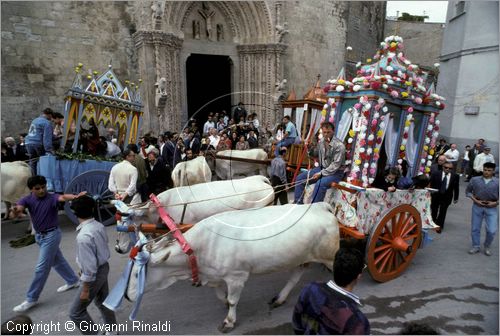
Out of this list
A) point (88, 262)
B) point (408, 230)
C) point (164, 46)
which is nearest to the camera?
point (88, 262)

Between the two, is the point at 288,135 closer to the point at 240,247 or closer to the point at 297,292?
the point at 297,292

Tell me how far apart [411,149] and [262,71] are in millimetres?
10297

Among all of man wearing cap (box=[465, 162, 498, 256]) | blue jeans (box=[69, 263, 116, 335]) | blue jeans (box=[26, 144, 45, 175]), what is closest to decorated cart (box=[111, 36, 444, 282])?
blue jeans (box=[69, 263, 116, 335])

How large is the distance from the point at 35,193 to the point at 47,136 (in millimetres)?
2893

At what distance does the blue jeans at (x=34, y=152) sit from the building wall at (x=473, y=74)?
55.6 feet

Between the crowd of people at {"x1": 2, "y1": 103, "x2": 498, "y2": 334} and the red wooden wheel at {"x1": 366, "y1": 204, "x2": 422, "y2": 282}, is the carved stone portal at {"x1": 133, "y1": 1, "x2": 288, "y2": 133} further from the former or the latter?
the red wooden wheel at {"x1": 366, "y1": 204, "x2": 422, "y2": 282}

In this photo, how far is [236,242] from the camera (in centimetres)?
396

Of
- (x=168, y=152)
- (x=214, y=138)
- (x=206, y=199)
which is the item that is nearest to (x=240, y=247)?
(x=206, y=199)

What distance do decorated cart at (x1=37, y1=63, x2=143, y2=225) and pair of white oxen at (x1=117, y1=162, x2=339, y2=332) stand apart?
304 centimetres

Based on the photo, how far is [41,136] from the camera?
7.04 m

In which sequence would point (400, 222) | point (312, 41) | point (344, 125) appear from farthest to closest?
point (312, 41) → point (344, 125) → point (400, 222)

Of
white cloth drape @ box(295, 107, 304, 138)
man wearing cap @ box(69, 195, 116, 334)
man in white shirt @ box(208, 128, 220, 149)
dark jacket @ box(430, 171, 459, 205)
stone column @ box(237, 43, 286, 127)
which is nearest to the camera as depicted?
man wearing cap @ box(69, 195, 116, 334)

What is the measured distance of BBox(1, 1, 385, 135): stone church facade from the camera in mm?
11281

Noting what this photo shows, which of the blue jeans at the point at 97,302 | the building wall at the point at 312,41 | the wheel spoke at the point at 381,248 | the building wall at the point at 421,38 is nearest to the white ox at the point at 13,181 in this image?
the blue jeans at the point at 97,302
